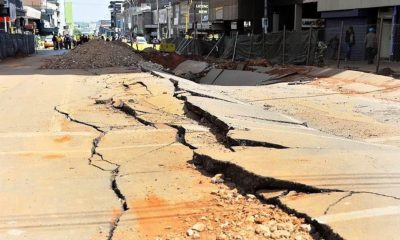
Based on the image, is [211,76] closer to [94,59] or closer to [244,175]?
[94,59]

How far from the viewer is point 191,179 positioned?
20.6 ft

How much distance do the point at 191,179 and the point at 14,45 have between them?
4237 centimetres

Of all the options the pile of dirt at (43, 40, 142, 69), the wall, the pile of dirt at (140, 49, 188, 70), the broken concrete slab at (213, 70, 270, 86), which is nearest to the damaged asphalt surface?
the broken concrete slab at (213, 70, 270, 86)

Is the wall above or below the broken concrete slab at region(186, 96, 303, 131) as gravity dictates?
above

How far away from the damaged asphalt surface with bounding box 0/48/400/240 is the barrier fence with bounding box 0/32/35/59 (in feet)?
105

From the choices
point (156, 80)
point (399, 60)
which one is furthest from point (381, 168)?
point (399, 60)

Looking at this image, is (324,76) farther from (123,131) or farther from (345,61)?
(123,131)

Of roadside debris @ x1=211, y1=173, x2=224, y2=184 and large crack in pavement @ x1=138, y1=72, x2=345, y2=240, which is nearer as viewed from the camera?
large crack in pavement @ x1=138, y1=72, x2=345, y2=240

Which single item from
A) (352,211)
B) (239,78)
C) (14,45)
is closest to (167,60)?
(239,78)

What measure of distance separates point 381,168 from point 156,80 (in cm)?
1136

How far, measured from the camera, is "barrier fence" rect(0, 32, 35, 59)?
40328 millimetres

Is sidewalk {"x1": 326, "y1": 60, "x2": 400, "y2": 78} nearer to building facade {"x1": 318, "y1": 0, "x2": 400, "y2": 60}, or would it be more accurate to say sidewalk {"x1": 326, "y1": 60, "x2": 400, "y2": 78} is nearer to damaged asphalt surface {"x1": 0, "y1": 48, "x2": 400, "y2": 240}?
building facade {"x1": 318, "y1": 0, "x2": 400, "y2": 60}

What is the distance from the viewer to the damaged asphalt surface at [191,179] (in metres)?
4.56

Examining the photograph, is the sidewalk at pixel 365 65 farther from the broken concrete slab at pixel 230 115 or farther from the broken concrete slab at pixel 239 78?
the broken concrete slab at pixel 230 115
